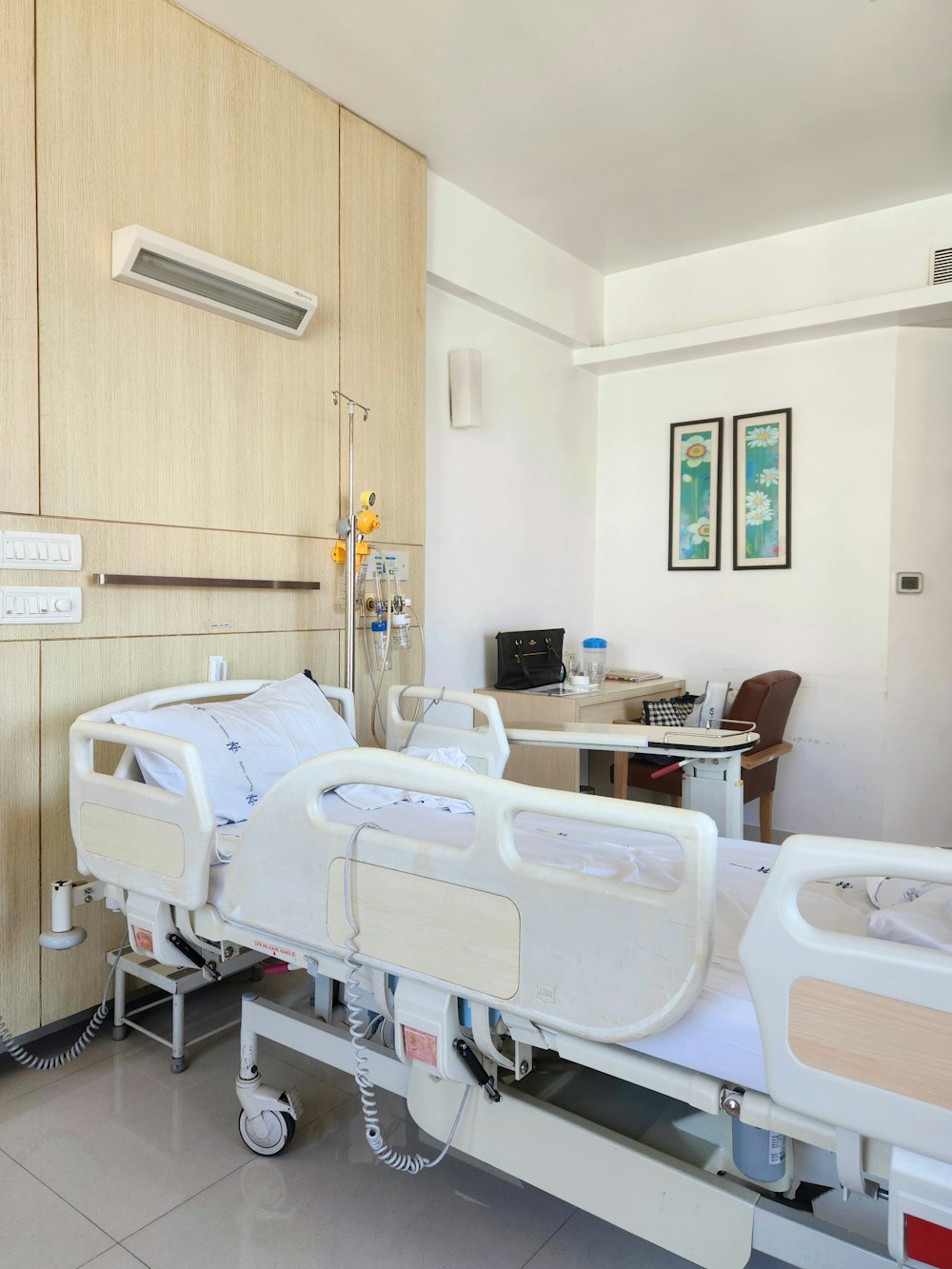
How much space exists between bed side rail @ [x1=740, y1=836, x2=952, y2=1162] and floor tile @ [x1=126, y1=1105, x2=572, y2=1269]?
0.86 metres

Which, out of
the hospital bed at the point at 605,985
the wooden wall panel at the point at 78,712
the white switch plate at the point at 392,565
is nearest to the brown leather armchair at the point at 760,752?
the white switch plate at the point at 392,565

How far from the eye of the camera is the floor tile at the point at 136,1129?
1693mm

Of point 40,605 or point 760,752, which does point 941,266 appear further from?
point 40,605

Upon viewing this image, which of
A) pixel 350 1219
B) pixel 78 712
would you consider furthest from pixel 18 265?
pixel 350 1219

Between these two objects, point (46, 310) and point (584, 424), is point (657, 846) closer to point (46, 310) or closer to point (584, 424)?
point (46, 310)

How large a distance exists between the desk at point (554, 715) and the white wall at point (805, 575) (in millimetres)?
706

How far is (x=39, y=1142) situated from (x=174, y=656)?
1.19 meters

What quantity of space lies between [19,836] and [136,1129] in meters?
0.74

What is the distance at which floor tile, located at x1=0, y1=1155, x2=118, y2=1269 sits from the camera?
1522 mm

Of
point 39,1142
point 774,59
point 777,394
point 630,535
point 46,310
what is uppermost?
point 774,59

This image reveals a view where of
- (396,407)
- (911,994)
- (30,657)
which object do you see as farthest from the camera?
(396,407)

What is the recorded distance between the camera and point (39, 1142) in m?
1.85

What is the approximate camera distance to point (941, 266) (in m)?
3.61

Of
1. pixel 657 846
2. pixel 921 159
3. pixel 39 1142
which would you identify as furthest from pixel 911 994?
pixel 921 159
